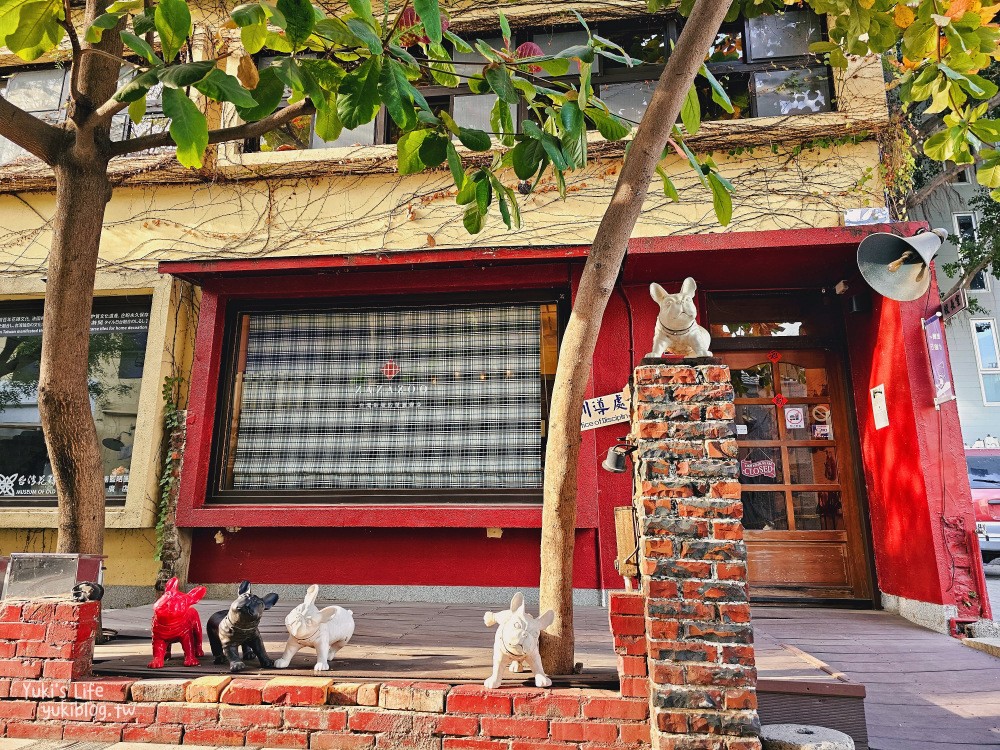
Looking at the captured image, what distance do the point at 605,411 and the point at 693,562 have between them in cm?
109

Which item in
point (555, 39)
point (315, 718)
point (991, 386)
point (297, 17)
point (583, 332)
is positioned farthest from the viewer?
point (991, 386)

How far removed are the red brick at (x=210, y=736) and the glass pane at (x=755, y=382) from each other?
5164mm

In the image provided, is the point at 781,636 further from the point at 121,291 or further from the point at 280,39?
the point at 121,291

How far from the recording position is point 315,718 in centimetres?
279

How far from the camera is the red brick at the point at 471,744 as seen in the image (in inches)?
104

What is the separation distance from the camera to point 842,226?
18.2 ft

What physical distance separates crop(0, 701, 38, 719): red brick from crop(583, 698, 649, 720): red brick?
2663 mm

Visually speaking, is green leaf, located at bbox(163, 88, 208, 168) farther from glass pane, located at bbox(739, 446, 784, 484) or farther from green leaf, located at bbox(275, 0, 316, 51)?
glass pane, located at bbox(739, 446, 784, 484)

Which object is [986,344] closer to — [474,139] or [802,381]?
[802,381]

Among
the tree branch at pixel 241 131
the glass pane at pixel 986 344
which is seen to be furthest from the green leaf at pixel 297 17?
the glass pane at pixel 986 344

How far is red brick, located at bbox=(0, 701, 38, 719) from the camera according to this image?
2979 mm

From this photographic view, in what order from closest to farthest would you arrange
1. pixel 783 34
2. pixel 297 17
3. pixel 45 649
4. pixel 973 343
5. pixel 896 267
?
1. pixel 297 17
2. pixel 45 649
3. pixel 896 267
4. pixel 783 34
5. pixel 973 343

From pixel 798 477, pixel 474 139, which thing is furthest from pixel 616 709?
pixel 798 477

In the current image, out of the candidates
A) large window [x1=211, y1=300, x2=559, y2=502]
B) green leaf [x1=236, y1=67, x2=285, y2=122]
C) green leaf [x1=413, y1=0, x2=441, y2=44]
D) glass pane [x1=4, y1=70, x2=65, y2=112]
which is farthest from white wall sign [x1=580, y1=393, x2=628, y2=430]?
glass pane [x1=4, y1=70, x2=65, y2=112]
